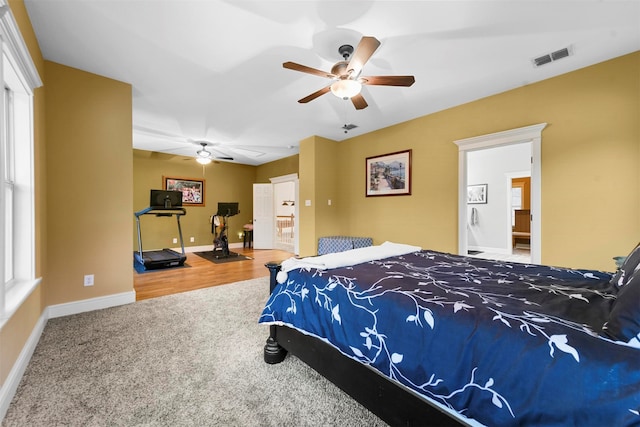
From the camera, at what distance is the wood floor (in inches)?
146

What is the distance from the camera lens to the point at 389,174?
4.78 meters

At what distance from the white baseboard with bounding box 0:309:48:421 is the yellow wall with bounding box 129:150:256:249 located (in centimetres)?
463

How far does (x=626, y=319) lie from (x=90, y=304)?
13.6 ft

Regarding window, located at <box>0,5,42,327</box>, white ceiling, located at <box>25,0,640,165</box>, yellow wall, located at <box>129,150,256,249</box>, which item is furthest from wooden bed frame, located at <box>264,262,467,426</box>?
yellow wall, located at <box>129,150,256,249</box>

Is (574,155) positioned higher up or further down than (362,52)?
further down

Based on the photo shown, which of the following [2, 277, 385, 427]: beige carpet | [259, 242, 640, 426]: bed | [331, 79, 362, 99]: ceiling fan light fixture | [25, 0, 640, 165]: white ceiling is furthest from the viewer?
[331, 79, 362, 99]: ceiling fan light fixture

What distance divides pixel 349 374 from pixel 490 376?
2.50 ft

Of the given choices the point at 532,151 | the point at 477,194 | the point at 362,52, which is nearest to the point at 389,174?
the point at 532,151

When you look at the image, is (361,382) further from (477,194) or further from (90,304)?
(477,194)

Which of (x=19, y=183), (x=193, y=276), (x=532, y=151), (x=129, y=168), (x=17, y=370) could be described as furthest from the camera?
(x=193, y=276)

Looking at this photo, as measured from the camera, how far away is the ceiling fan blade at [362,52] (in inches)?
72.4

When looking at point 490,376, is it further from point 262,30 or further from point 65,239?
point 65,239

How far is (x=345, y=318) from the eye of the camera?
1.45 m

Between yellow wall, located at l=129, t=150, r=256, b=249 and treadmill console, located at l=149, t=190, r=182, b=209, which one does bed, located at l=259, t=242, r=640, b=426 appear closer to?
treadmill console, located at l=149, t=190, r=182, b=209
